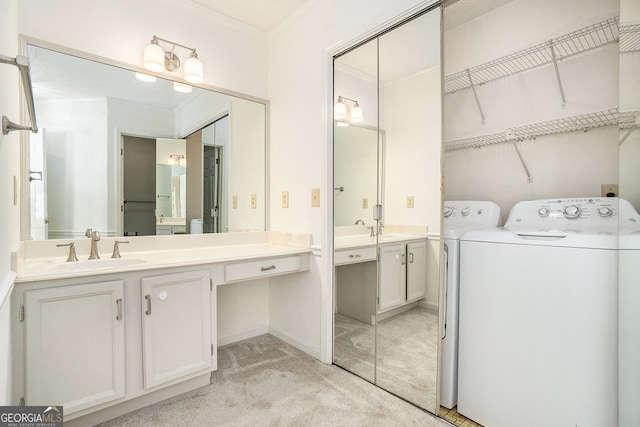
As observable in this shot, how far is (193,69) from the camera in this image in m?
2.23

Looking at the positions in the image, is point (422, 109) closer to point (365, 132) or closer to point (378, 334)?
point (365, 132)

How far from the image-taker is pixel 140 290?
162cm

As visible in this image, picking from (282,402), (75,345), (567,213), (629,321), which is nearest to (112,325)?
(75,345)

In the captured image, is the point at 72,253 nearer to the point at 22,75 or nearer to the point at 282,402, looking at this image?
the point at 22,75

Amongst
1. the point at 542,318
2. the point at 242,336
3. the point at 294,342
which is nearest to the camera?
the point at 542,318

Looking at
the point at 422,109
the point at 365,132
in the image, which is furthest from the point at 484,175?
the point at 365,132

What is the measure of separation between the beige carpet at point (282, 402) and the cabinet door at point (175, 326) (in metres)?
0.18

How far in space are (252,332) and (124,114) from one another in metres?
1.95

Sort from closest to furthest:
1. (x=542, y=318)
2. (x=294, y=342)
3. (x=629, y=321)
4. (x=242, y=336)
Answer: (x=629, y=321), (x=542, y=318), (x=294, y=342), (x=242, y=336)

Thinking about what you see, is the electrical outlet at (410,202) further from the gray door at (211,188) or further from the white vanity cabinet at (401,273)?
the gray door at (211,188)

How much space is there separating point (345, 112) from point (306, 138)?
0.39m

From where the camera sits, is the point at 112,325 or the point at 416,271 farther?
the point at 416,271

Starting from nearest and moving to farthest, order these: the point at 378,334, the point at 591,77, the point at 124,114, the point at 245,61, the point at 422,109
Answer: the point at 591,77, the point at 422,109, the point at 378,334, the point at 124,114, the point at 245,61

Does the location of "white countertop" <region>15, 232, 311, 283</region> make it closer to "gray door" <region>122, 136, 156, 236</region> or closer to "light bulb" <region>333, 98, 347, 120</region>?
"gray door" <region>122, 136, 156, 236</region>
